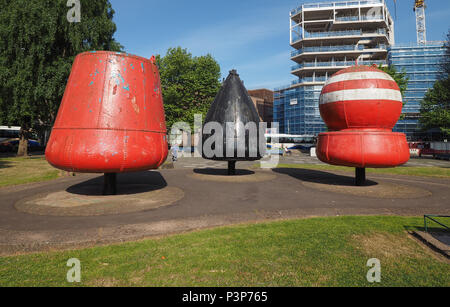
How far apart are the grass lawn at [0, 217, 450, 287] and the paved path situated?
0.73 meters

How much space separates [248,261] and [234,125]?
393 inches

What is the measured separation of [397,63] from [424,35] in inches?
2169

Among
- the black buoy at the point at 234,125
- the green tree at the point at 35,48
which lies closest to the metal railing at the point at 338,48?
the green tree at the point at 35,48

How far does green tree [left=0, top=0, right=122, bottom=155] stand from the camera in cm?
2362

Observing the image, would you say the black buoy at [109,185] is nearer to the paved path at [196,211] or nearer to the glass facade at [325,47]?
the paved path at [196,211]

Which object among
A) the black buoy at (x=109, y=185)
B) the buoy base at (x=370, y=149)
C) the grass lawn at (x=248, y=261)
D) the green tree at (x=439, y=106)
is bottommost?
the grass lawn at (x=248, y=261)

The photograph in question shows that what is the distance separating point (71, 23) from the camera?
81.3ft

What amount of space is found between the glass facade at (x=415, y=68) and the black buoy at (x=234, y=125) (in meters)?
77.8

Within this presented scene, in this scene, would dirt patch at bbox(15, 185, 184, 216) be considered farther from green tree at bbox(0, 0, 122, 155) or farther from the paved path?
green tree at bbox(0, 0, 122, 155)

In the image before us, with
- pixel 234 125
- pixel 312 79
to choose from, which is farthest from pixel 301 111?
pixel 234 125

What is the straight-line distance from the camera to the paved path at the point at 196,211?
5.60 meters

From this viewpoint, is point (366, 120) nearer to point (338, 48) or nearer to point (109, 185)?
point (109, 185)

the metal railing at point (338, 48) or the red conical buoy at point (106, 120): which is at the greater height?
the metal railing at point (338, 48)

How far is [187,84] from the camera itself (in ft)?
139
